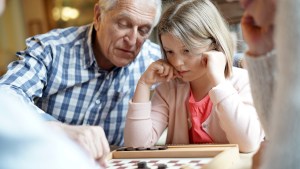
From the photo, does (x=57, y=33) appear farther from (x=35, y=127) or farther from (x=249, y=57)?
(x=35, y=127)

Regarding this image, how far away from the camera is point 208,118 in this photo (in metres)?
1.52

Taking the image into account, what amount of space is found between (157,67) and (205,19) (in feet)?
0.78

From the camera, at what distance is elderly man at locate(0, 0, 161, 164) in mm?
1837

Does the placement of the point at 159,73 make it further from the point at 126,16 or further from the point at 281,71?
the point at 281,71

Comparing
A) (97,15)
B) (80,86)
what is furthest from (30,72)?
(97,15)

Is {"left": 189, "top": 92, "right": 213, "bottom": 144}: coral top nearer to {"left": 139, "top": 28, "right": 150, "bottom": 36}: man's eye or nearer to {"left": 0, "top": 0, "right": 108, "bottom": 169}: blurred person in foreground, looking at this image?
{"left": 139, "top": 28, "right": 150, "bottom": 36}: man's eye

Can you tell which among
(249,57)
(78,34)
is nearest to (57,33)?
(78,34)

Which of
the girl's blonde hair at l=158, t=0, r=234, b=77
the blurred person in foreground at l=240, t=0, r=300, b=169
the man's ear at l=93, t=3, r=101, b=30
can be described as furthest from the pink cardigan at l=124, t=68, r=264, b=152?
the blurred person in foreground at l=240, t=0, r=300, b=169

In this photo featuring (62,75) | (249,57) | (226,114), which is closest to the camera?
(249,57)

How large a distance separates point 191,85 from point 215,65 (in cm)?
19

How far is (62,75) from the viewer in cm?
Answer: 194

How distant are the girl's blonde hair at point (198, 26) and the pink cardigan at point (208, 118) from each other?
0.11 metres

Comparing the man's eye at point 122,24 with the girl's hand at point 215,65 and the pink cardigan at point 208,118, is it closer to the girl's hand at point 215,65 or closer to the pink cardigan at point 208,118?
the pink cardigan at point 208,118

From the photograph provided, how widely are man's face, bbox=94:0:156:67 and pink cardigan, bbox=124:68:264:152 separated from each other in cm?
25
